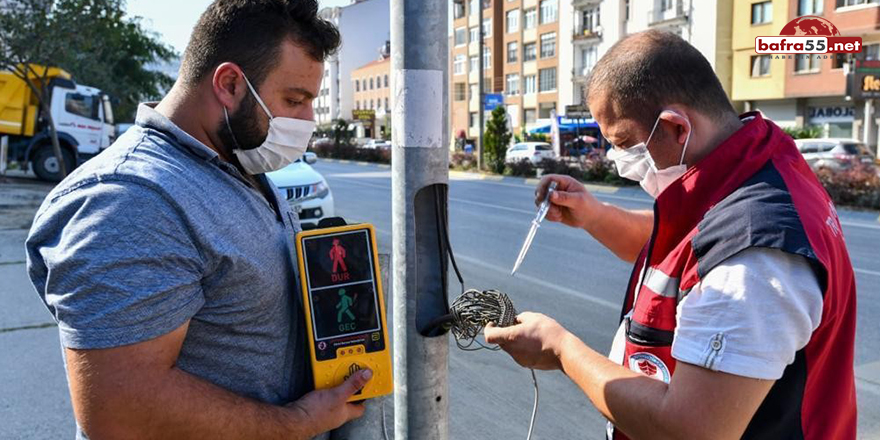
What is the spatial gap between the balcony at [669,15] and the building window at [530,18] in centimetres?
1462

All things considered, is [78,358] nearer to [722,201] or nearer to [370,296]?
[370,296]

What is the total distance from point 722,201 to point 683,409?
46 cm

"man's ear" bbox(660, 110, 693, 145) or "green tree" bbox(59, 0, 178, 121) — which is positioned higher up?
"green tree" bbox(59, 0, 178, 121)

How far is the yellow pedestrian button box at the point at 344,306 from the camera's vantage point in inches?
68.4

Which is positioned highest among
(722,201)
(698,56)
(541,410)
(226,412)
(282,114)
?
(698,56)

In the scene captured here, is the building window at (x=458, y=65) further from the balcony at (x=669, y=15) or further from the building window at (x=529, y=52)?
the balcony at (x=669, y=15)

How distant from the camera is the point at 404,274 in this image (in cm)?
216

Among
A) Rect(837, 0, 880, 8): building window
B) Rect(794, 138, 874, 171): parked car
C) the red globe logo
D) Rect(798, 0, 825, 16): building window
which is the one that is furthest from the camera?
Rect(798, 0, 825, 16): building window

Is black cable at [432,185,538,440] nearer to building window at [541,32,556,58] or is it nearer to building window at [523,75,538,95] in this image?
building window at [541,32,556,58]

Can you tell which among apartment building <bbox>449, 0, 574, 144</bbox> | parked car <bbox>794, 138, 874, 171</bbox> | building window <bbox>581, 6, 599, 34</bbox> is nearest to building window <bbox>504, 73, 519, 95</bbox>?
apartment building <bbox>449, 0, 574, 144</bbox>

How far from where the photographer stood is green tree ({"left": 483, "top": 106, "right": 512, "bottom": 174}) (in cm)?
2835

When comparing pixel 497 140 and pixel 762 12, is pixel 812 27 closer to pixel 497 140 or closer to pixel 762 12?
pixel 762 12

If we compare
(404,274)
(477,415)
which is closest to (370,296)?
(404,274)

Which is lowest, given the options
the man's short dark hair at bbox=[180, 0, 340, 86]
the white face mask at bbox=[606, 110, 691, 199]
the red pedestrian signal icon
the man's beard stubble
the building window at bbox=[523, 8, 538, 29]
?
the red pedestrian signal icon
